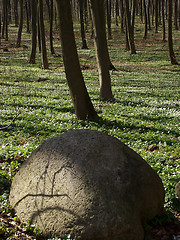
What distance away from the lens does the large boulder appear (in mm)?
3918

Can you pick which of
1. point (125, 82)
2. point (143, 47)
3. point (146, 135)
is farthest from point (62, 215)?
point (143, 47)

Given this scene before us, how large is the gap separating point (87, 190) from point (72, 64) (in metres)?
A: 5.69

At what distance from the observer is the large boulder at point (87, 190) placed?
3.92 metres

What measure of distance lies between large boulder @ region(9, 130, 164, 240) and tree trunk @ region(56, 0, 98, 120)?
440cm

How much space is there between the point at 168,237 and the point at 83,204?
5.05ft

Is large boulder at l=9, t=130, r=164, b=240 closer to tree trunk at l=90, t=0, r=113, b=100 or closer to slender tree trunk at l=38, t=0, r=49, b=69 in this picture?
tree trunk at l=90, t=0, r=113, b=100

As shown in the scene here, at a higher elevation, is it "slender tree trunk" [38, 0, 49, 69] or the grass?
"slender tree trunk" [38, 0, 49, 69]

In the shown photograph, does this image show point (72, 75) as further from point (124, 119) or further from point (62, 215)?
point (62, 215)

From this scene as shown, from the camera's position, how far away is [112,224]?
3840 mm

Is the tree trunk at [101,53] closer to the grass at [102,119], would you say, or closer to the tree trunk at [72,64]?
the grass at [102,119]

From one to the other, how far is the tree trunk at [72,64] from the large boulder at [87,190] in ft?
14.4

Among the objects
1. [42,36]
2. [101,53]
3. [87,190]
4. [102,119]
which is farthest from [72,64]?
[42,36]

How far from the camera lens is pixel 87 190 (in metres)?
4.08

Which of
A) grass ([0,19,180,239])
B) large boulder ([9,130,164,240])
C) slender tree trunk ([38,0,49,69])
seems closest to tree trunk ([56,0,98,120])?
grass ([0,19,180,239])
